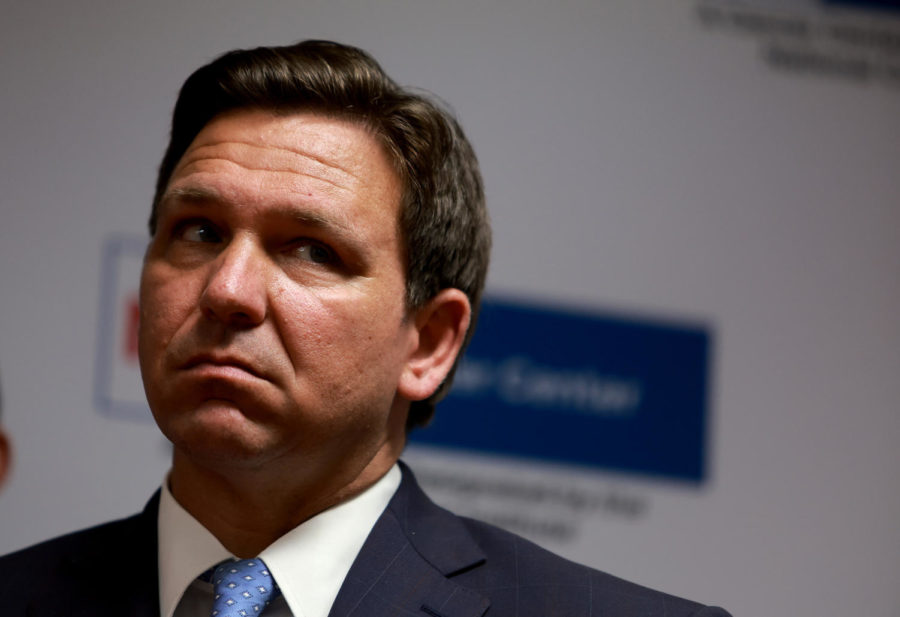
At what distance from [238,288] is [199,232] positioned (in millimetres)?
225

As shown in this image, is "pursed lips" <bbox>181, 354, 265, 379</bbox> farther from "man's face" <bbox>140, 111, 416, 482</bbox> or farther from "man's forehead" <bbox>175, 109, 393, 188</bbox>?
"man's forehead" <bbox>175, 109, 393, 188</bbox>

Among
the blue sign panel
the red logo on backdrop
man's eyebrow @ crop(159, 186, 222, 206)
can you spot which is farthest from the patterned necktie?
the blue sign panel

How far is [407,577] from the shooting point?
226 cm

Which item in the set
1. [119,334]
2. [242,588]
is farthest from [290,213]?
[119,334]

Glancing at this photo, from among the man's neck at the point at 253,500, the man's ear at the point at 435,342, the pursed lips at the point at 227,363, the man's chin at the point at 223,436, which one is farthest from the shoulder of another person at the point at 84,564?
the man's ear at the point at 435,342

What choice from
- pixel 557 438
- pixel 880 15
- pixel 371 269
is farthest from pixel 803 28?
pixel 371 269

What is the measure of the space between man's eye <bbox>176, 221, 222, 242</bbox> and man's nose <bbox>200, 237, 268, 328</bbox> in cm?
9

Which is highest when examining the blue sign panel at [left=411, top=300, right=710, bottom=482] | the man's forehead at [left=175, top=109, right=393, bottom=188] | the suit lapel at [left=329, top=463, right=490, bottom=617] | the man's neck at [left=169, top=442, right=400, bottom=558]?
the man's forehead at [left=175, top=109, right=393, bottom=188]

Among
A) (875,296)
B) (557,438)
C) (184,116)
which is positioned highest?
(184,116)

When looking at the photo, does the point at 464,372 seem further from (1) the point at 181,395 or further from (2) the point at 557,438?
(1) the point at 181,395

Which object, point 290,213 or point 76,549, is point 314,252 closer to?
point 290,213

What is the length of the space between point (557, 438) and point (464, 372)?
0.34 metres

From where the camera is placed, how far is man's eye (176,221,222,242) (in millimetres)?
2264

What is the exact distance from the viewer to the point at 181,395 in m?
2.13
